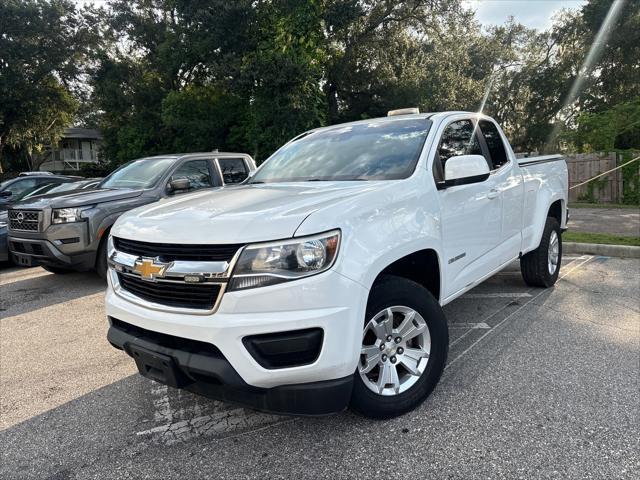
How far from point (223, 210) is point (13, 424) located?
6.59 ft

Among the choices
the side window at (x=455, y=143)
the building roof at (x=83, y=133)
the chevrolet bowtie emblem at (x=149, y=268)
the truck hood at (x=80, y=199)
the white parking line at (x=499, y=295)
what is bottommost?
the white parking line at (x=499, y=295)

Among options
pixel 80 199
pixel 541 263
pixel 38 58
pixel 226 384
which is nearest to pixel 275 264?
pixel 226 384

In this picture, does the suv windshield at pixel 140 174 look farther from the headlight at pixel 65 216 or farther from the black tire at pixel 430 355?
the black tire at pixel 430 355

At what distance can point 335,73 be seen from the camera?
2102 centimetres

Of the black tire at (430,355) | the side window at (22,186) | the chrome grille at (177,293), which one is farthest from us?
the side window at (22,186)

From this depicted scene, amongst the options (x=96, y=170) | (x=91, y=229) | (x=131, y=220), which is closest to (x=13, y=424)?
(x=131, y=220)

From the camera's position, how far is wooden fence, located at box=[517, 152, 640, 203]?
14562 millimetres

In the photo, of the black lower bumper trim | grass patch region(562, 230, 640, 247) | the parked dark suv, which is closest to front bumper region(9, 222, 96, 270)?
the black lower bumper trim

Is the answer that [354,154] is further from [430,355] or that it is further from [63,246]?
[63,246]

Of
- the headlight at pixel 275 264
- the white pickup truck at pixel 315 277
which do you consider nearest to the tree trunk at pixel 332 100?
the white pickup truck at pixel 315 277

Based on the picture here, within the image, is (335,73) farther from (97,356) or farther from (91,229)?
(97,356)

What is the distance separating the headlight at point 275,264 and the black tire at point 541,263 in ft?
12.1

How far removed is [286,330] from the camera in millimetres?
2178

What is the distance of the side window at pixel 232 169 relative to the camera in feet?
24.0
